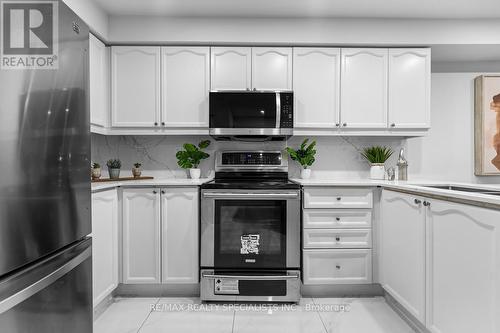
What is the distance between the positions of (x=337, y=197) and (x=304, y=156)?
58 centimetres

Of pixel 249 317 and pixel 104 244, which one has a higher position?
pixel 104 244

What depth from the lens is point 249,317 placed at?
7.32 ft

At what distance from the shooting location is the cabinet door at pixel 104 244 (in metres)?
2.08

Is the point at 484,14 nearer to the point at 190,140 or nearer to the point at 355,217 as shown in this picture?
the point at 355,217

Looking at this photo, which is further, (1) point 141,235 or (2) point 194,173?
(2) point 194,173

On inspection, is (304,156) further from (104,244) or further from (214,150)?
(104,244)

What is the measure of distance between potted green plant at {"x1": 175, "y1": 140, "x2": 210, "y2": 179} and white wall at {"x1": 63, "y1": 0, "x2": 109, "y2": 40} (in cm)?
113

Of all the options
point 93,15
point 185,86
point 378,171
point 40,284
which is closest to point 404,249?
point 378,171

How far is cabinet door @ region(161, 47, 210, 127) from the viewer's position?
2771mm

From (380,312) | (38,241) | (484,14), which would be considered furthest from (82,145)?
(484,14)

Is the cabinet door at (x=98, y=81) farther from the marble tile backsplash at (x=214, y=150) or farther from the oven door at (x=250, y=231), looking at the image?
the oven door at (x=250, y=231)

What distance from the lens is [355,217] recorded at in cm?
253

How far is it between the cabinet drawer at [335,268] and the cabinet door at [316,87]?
108cm

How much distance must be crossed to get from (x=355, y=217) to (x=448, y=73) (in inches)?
Result: 72.6
